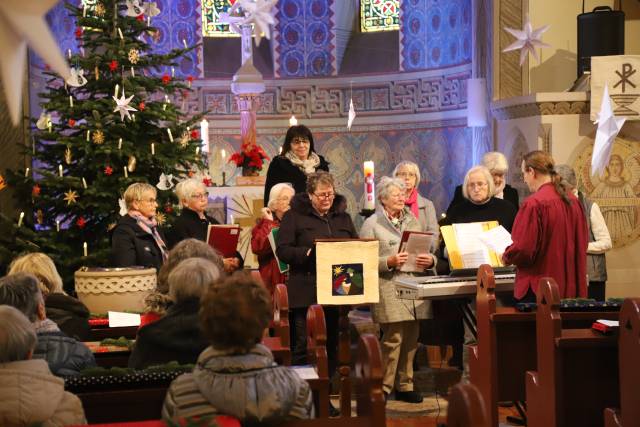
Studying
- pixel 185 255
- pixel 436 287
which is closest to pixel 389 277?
pixel 436 287

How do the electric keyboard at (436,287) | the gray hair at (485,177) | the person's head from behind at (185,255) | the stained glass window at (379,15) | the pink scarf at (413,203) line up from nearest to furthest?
the person's head from behind at (185,255) → the electric keyboard at (436,287) → the gray hair at (485,177) → the pink scarf at (413,203) → the stained glass window at (379,15)

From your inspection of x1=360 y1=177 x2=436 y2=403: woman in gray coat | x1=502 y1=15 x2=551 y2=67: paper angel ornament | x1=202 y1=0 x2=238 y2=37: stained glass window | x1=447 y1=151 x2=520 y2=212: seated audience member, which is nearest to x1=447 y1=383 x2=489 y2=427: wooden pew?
x1=360 y1=177 x2=436 y2=403: woman in gray coat

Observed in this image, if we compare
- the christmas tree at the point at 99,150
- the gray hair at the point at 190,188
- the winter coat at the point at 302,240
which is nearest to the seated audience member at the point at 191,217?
the gray hair at the point at 190,188

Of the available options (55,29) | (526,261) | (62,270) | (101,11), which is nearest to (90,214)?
(62,270)

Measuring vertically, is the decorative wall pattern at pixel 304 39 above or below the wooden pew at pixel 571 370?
above

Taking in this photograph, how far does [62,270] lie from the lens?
25.3 feet

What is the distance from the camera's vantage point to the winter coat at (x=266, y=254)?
655 centimetres

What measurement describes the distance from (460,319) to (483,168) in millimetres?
1217

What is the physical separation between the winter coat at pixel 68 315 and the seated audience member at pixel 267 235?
2.03m

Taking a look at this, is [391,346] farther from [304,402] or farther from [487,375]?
[304,402]

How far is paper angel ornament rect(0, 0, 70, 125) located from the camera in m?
2.16

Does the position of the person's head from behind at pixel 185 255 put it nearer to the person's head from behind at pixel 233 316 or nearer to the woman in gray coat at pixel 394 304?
the person's head from behind at pixel 233 316

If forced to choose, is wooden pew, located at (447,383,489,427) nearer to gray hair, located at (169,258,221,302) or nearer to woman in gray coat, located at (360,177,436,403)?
gray hair, located at (169,258,221,302)

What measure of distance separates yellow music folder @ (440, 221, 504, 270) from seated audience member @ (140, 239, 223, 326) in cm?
198
